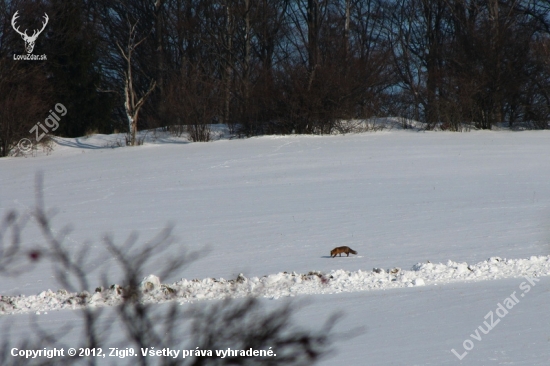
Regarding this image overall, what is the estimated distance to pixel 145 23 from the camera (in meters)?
45.2

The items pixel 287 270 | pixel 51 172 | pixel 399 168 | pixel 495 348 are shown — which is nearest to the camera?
pixel 495 348

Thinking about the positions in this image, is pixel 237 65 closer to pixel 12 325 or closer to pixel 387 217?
pixel 387 217

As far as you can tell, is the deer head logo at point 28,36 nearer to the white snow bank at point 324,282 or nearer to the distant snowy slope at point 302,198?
the distant snowy slope at point 302,198

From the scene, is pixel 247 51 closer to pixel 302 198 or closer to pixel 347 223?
pixel 302 198

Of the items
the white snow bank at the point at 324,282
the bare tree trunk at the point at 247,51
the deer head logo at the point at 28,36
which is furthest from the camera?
the bare tree trunk at the point at 247,51

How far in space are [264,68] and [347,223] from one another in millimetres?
24931

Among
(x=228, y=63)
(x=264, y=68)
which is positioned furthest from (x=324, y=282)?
(x=228, y=63)

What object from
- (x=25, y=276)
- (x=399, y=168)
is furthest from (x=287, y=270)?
(x=399, y=168)

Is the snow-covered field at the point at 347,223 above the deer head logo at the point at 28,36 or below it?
below

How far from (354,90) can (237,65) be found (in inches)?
Result: 406

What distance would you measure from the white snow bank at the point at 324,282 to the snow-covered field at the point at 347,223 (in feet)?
0.12

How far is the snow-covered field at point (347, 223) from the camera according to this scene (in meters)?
7.38

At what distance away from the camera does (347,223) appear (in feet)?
52.1

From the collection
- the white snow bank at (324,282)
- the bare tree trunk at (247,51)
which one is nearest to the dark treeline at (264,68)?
the bare tree trunk at (247,51)
